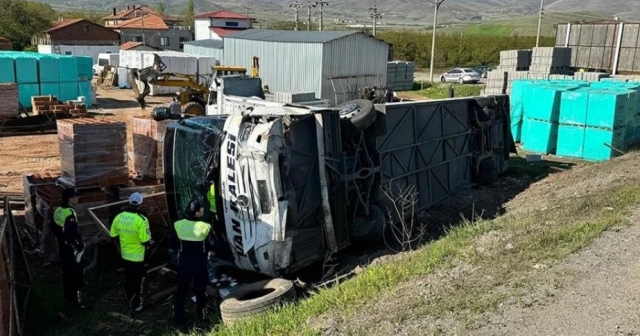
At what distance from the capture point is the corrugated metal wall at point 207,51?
3684cm

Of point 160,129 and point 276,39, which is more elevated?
point 276,39

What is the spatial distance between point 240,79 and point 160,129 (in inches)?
300

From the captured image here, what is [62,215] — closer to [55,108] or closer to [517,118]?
[517,118]

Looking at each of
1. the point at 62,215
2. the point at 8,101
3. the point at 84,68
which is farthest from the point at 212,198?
the point at 84,68

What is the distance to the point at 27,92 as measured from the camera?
81.8 ft

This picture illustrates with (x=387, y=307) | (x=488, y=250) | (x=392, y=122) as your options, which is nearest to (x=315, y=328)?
(x=387, y=307)

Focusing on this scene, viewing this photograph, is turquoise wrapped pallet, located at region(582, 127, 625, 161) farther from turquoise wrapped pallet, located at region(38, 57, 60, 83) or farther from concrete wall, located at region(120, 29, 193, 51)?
concrete wall, located at region(120, 29, 193, 51)

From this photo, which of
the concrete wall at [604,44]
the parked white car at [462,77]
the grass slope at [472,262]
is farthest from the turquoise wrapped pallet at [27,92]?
the parked white car at [462,77]

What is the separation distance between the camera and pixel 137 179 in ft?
33.1

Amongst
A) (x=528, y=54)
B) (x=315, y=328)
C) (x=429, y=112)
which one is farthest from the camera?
(x=528, y=54)

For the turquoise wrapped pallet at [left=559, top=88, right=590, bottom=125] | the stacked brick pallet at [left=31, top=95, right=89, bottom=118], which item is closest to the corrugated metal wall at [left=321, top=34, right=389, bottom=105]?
the stacked brick pallet at [left=31, top=95, right=89, bottom=118]

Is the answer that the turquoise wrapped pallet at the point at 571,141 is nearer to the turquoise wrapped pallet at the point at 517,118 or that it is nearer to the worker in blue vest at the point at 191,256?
the turquoise wrapped pallet at the point at 517,118

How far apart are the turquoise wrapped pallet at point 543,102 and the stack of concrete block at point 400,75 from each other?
2393cm

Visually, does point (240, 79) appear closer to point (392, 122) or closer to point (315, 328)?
point (392, 122)
